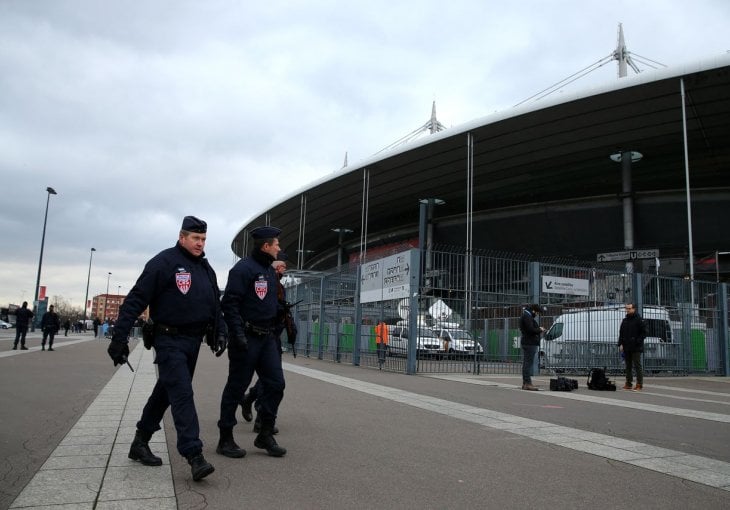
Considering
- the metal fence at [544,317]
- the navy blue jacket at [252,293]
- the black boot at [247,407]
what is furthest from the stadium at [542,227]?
the navy blue jacket at [252,293]

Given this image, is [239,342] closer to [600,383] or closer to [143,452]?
[143,452]

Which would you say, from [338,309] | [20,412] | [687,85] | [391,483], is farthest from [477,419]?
[687,85]

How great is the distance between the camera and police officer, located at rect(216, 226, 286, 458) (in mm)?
4688

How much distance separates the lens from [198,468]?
12.4 ft

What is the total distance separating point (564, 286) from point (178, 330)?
13.5 metres

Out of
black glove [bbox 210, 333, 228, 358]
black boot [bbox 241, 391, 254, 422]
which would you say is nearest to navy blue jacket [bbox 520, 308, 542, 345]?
black boot [bbox 241, 391, 254, 422]

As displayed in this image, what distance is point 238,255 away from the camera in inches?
2813

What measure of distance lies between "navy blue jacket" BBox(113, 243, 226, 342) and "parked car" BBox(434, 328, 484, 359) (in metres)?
11.1

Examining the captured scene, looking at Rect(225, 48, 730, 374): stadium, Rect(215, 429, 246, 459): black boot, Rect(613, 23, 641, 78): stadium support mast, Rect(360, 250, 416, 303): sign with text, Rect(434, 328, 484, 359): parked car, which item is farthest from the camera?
Rect(613, 23, 641, 78): stadium support mast

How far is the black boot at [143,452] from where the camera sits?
169 inches

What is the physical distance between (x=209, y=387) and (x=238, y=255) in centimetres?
6307

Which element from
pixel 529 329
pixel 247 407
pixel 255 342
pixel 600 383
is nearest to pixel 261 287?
pixel 255 342

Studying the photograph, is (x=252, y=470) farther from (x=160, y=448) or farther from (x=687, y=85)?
(x=687, y=85)

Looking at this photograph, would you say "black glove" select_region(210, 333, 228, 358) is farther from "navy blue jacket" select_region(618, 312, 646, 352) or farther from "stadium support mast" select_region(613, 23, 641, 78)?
"stadium support mast" select_region(613, 23, 641, 78)
